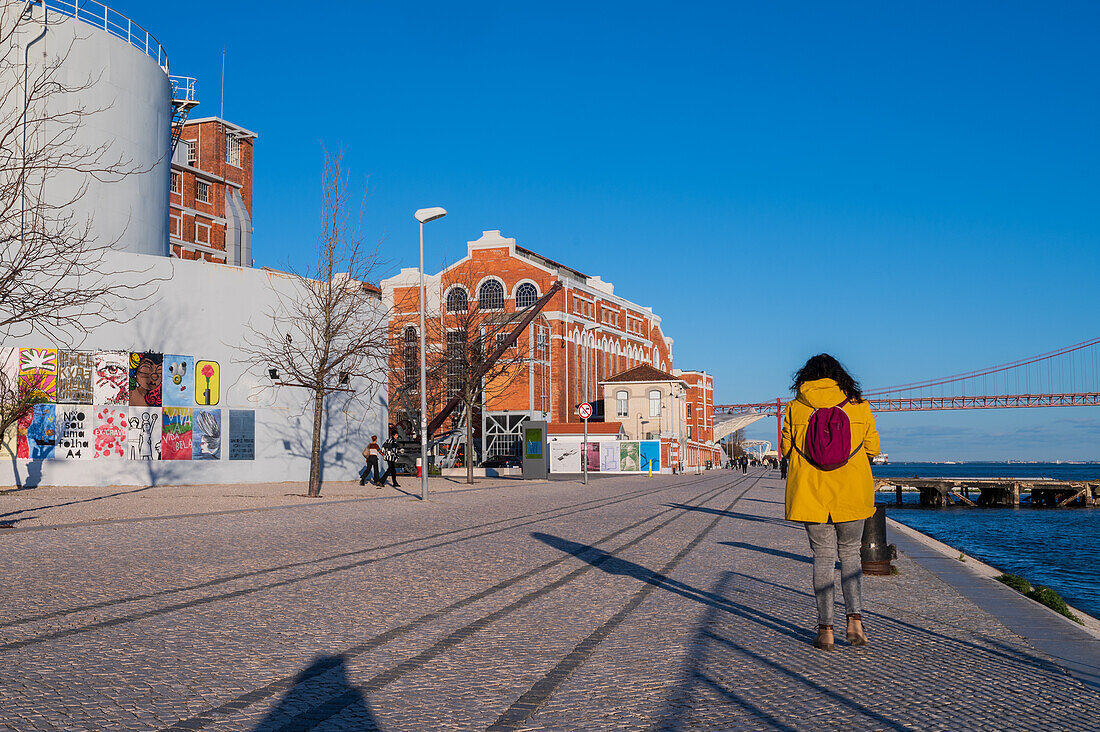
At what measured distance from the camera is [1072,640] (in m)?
7.02

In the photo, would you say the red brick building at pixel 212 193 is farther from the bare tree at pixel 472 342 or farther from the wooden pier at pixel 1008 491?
the wooden pier at pixel 1008 491

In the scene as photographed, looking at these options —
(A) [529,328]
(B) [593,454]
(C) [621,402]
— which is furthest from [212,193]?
(B) [593,454]

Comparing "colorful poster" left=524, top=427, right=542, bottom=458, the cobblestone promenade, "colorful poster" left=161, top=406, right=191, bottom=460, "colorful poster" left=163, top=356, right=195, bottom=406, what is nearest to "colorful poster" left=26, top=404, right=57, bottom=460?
"colorful poster" left=161, top=406, right=191, bottom=460

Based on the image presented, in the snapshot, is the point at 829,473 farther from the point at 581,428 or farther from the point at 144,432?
the point at 581,428

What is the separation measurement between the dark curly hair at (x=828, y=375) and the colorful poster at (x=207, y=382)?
82.7 ft

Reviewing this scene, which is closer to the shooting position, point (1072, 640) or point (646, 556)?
point (1072, 640)

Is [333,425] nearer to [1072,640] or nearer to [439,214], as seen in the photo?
[439,214]

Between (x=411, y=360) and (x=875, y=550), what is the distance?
2261 inches

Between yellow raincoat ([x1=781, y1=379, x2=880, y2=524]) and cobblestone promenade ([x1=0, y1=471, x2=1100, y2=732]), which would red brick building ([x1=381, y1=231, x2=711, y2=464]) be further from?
yellow raincoat ([x1=781, y1=379, x2=880, y2=524])

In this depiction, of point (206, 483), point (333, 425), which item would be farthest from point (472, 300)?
point (206, 483)

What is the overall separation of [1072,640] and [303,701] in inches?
214

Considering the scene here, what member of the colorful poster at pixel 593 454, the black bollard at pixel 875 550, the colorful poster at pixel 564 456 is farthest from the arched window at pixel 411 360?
the black bollard at pixel 875 550

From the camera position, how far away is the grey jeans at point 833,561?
6.79 m

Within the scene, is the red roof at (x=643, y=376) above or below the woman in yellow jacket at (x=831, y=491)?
above
